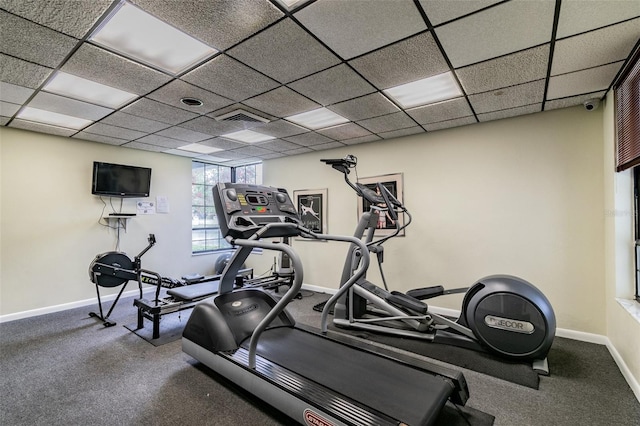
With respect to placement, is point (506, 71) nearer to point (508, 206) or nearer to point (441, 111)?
point (441, 111)

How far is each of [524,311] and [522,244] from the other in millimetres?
1205

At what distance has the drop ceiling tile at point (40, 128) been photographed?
12.2ft

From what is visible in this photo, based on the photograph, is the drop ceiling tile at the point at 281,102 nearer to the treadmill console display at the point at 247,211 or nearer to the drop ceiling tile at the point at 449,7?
the treadmill console display at the point at 247,211

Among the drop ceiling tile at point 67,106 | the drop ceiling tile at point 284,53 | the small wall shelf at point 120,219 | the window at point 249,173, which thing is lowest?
the small wall shelf at point 120,219

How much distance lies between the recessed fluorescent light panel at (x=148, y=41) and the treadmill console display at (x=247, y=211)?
3.33ft

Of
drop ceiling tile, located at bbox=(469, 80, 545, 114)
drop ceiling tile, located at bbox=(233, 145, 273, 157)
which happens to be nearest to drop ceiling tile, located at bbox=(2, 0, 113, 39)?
drop ceiling tile, located at bbox=(469, 80, 545, 114)

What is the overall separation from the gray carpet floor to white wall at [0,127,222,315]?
1.18 metres

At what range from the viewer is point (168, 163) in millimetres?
5688

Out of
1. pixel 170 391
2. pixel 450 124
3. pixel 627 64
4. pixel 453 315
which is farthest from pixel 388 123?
pixel 170 391

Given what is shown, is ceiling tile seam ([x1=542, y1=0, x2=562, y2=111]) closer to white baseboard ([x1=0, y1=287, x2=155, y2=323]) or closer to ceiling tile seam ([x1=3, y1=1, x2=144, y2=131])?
ceiling tile seam ([x1=3, y1=1, x2=144, y2=131])

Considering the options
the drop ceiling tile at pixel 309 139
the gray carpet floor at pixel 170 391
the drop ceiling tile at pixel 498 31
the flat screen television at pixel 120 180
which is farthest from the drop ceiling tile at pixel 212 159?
the drop ceiling tile at pixel 498 31

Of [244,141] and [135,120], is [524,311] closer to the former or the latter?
[244,141]

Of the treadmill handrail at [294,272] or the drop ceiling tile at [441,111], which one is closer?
the treadmill handrail at [294,272]

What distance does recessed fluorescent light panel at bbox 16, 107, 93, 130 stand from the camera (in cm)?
339
